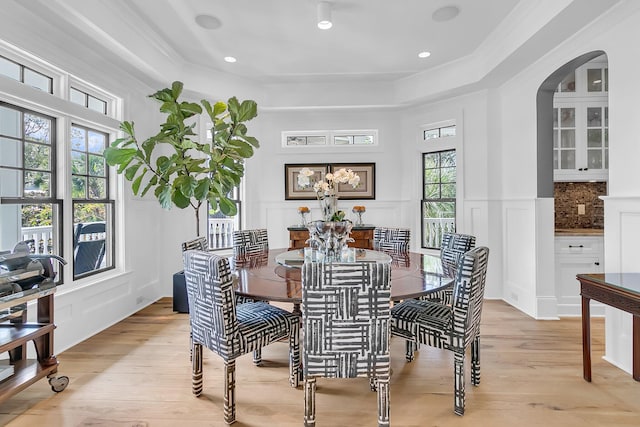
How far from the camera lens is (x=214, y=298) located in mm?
1831

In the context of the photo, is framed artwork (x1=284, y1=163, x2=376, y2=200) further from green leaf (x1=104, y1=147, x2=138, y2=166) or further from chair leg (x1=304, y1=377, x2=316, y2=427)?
chair leg (x1=304, y1=377, x2=316, y2=427)

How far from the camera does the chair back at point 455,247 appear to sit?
2701mm

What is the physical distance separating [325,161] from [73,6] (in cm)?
336

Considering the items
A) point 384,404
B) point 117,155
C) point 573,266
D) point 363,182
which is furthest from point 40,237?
point 573,266

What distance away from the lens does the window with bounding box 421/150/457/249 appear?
469cm

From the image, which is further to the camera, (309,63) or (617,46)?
(309,63)

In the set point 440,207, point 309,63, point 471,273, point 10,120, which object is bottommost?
point 471,273

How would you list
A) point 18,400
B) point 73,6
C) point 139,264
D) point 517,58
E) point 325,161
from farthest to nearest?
1. point 325,161
2. point 139,264
3. point 517,58
4. point 73,6
5. point 18,400

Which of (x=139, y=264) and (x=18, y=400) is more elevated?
(x=139, y=264)

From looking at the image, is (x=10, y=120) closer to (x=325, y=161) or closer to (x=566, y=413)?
(x=325, y=161)

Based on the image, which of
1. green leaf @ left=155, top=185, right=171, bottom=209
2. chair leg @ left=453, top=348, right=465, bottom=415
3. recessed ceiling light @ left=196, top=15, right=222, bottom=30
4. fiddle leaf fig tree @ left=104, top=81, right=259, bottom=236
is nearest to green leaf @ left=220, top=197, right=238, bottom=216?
fiddle leaf fig tree @ left=104, top=81, right=259, bottom=236

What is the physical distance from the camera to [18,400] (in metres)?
2.10

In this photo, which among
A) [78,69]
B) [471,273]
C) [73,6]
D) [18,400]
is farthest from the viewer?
[78,69]

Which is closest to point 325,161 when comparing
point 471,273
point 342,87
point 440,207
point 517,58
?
point 342,87
